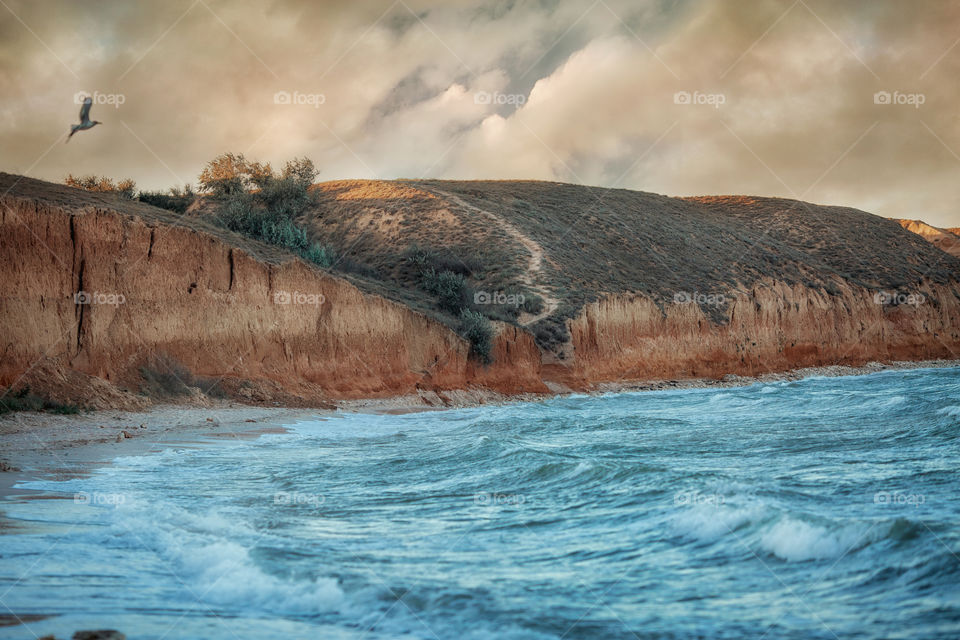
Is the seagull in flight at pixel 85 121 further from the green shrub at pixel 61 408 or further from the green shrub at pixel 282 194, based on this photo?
the green shrub at pixel 282 194

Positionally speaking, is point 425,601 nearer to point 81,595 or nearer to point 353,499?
point 81,595

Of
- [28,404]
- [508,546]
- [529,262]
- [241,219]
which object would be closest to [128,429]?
[28,404]

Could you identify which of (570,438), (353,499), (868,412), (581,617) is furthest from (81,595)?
(868,412)

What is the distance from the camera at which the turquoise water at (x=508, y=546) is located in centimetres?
509

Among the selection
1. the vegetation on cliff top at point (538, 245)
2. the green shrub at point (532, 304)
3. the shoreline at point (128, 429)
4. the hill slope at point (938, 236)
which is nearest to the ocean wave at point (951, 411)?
the shoreline at point (128, 429)

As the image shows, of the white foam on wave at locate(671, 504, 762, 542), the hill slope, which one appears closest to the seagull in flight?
the white foam on wave at locate(671, 504, 762, 542)

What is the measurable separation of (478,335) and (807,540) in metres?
25.1

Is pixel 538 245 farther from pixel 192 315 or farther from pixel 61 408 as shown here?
pixel 61 408

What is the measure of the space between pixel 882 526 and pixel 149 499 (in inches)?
315

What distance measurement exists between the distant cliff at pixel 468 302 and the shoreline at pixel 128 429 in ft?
2.91

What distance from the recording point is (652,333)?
40125 millimetres

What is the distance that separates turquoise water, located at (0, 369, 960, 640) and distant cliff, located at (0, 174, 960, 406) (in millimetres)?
8410

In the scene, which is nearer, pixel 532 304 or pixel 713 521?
pixel 713 521

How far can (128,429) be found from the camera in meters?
15.6
